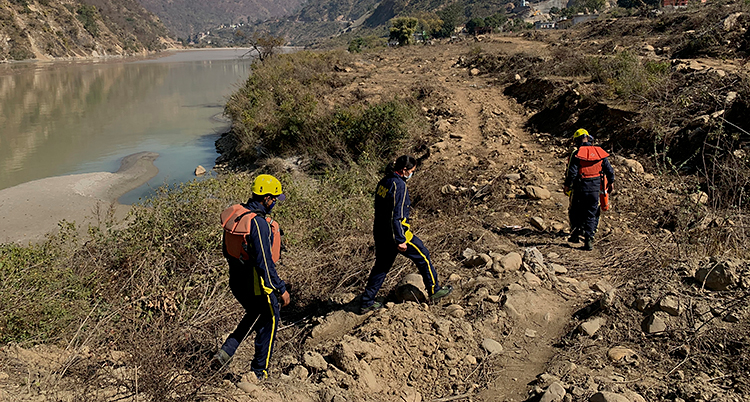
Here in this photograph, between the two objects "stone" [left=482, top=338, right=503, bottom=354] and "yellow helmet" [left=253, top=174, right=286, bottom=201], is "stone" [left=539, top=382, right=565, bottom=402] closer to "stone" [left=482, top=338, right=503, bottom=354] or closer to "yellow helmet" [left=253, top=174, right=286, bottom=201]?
"stone" [left=482, top=338, right=503, bottom=354]

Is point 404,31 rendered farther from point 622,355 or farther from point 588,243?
point 622,355

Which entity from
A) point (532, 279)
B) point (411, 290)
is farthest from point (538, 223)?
point (411, 290)

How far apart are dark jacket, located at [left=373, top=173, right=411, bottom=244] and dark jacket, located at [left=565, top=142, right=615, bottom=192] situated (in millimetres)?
2389

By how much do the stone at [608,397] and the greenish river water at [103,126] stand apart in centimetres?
1174

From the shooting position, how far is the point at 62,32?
7200 centimetres

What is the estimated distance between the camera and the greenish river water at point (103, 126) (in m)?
16.7

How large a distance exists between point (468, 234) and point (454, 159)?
157 inches

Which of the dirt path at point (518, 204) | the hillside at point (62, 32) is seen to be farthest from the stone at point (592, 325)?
the hillside at point (62, 32)

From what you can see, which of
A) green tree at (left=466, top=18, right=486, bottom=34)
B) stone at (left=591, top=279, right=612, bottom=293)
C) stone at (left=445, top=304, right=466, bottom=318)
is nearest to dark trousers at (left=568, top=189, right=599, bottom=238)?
stone at (left=591, top=279, right=612, bottom=293)

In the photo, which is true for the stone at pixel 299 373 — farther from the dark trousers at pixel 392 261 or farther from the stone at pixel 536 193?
the stone at pixel 536 193

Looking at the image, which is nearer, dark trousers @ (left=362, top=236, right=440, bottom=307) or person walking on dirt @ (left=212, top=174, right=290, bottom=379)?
person walking on dirt @ (left=212, top=174, right=290, bottom=379)

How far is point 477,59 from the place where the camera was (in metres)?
20.0

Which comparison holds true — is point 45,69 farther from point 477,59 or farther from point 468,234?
point 468,234

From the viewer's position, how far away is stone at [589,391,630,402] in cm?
287
